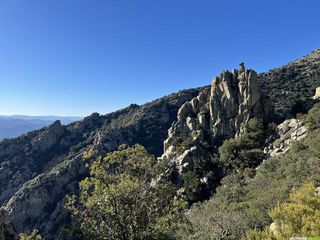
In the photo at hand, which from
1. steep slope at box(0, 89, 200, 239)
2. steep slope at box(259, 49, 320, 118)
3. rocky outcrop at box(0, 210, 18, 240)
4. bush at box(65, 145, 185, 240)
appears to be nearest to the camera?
bush at box(65, 145, 185, 240)

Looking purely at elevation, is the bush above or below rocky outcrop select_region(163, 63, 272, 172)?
below

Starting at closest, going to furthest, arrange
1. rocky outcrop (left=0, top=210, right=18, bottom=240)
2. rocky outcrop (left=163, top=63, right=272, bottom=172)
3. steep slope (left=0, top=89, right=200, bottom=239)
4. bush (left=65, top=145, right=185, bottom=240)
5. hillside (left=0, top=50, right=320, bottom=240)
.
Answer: bush (left=65, top=145, right=185, bottom=240) < rocky outcrop (left=0, top=210, right=18, bottom=240) < hillside (left=0, top=50, right=320, bottom=240) < rocky outcrop (left=163, top=63, right=272, bottom=172) < steep slope (left=0, top=89, right=200, bottom=239)

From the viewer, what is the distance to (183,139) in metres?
71.2

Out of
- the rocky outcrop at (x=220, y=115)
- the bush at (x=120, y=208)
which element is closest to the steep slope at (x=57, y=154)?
the rocky outcrop at (x=220, y=115)

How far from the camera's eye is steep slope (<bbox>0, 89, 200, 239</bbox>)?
276ft

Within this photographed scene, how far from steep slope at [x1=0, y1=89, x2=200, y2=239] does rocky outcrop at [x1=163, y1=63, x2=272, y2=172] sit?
21.5 meters

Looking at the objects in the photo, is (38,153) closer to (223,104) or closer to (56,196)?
(56,196)

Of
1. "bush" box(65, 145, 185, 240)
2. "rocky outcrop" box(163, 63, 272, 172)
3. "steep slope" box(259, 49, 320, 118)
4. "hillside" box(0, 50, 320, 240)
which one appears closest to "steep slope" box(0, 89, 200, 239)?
"hillside" box(0, 50, 320, 240)

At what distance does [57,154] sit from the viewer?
125 meters

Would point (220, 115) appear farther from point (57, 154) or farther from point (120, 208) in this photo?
point (57, 154)

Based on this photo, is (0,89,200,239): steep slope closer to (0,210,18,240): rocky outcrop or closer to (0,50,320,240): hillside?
(0,50,320,240): hillside

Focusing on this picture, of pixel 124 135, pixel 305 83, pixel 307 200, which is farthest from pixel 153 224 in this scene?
pixel 124 135

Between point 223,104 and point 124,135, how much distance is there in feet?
150

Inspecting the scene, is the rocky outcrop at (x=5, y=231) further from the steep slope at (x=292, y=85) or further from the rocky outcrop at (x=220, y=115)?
the steep slope at (x=292, y=85)
